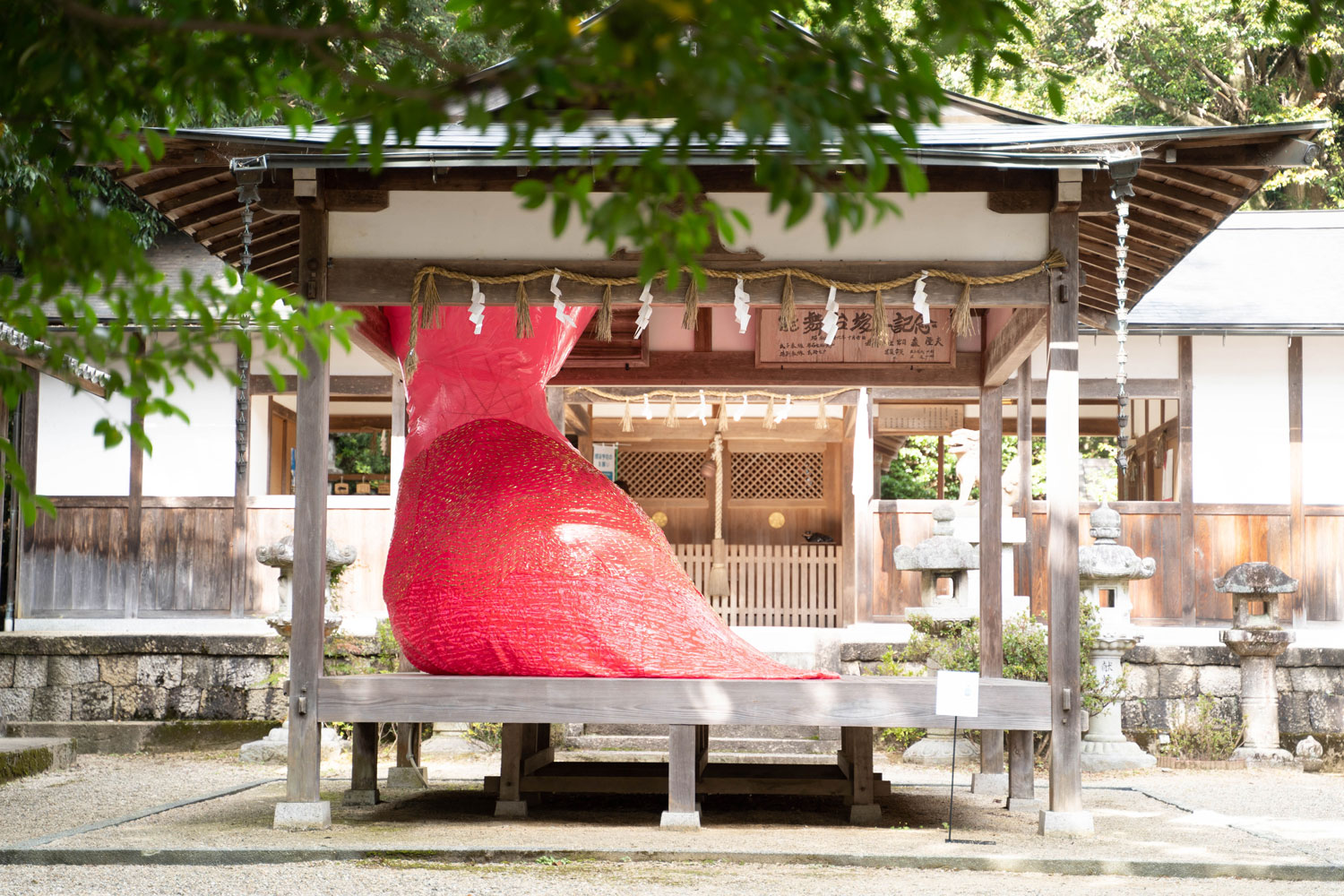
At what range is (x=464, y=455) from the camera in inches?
279

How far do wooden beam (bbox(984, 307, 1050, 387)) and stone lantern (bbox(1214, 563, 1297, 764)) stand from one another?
3.69 meters

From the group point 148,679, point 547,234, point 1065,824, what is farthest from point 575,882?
point 148,679

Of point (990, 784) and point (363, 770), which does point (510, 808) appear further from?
point (990, 784)

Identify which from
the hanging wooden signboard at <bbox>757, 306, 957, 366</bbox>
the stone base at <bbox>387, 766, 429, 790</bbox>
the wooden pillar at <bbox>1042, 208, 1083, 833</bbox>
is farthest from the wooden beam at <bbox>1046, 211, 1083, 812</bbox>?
the stone base at <bbox>387, 766, 429, 790</bbox>

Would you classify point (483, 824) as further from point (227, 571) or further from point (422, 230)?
point (227, 571)

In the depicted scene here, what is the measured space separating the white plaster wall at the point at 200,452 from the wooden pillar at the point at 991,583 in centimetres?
779

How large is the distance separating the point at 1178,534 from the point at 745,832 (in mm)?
7899

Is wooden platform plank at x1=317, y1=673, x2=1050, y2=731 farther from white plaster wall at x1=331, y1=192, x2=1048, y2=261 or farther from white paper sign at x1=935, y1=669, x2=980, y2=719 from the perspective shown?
white plaster wall at x1=331, y1=192, x2=1048, y2=261

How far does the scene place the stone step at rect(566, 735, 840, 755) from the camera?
10.3 meters

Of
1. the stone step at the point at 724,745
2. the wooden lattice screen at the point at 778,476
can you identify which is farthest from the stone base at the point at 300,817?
the wooden lattice screen at the point at 778,476

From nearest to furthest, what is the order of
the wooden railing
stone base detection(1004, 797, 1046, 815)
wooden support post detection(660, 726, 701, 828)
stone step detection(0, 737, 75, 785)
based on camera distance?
1. wooden support post detection(660, 726, 701, 828)
2. stone base detection(1004, 797, 1046, 815)
3. stone step detection(0, 737, 75, 785)
4. the wooden railing

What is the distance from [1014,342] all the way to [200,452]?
8564mm

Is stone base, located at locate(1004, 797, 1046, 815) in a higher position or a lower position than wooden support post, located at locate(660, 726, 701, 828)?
lower

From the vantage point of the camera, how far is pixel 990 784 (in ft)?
26.2
